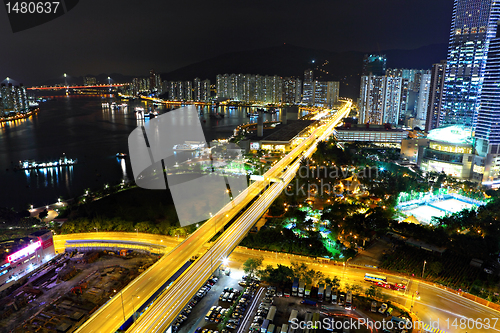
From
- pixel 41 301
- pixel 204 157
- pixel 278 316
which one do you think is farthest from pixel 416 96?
pixel 41 301

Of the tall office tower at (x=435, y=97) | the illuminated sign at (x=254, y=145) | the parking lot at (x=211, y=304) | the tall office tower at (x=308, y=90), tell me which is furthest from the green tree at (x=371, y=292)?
the tall office tower at (x=308, y=90)

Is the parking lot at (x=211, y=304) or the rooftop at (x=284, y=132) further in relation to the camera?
the rooftop at (x=284, y=132)

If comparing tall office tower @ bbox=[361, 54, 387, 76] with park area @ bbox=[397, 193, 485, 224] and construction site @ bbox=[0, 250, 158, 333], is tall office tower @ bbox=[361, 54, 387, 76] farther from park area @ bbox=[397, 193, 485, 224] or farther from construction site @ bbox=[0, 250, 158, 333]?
construction site @ bbox=[0, 250, 158, 333]

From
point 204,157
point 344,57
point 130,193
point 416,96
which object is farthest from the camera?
point 344,57

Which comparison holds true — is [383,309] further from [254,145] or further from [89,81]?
[89,81]

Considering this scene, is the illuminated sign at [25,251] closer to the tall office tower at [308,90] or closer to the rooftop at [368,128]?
the rooftop at [368,128]

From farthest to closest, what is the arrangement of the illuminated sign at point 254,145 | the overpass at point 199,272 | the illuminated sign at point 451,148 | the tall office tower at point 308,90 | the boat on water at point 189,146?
the tall office tower at point 308,90
the boat on water at point 189,146
the illuminated sign at point 254,145
the illuminated sign at point 451,148
the overpass at point 199,272

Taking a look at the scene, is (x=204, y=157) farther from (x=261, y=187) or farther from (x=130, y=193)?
(x=261, y=187)

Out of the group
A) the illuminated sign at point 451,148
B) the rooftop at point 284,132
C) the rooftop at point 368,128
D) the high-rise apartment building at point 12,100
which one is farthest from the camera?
the high-rise apartment building at point 12,100
